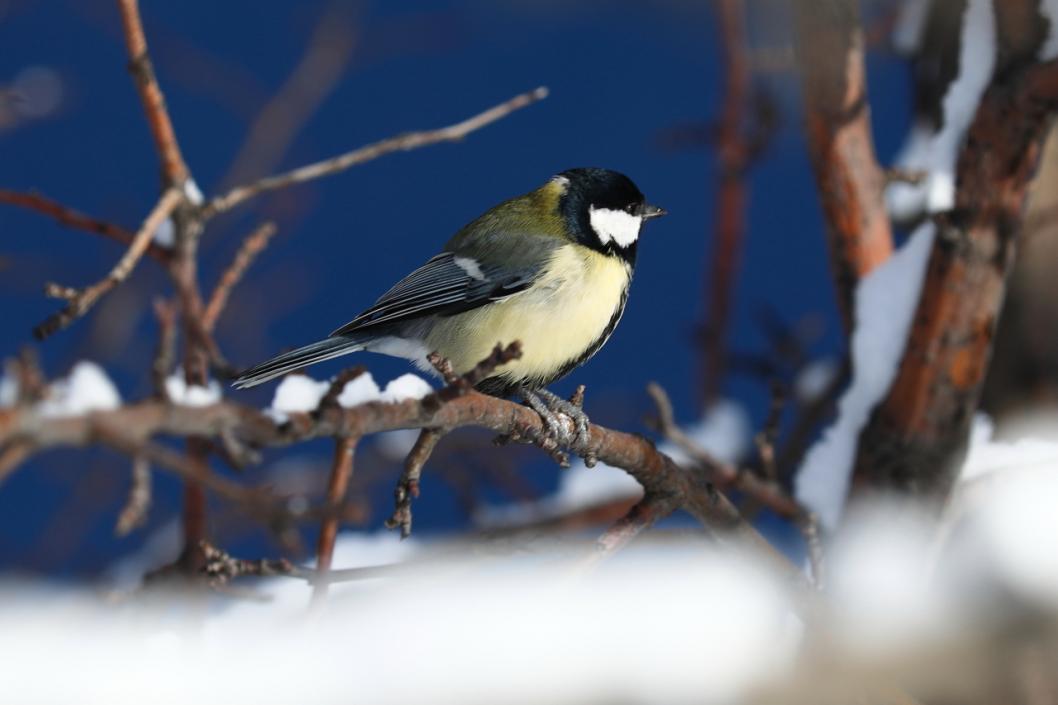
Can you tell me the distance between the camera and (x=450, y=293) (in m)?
2.12

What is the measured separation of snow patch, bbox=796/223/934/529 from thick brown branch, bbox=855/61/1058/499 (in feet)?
0.20

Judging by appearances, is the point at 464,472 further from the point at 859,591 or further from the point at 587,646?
the point at 859,591

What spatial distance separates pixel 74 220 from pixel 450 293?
72cm

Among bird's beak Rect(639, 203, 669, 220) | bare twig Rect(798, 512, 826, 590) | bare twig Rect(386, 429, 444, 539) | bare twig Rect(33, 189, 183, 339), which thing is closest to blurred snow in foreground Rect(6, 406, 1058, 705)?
bare twig Rect(798, 512, 826, 590)

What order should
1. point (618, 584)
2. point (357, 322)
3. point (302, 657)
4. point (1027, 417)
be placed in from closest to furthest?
point (302, 657)
point (357, 322)
point (618, 584)
point (1027, 417)

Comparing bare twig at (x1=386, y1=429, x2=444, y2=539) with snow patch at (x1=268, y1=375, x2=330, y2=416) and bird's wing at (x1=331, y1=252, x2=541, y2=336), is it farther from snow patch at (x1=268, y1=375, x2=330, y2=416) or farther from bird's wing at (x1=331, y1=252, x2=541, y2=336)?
bird's wing at (x1=331, y1=252, x2=541, y2=336)

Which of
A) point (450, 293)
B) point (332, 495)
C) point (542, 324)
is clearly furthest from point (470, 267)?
point (332, 495)

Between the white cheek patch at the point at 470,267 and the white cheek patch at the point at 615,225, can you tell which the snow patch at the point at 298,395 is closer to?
the white cheek patch at the point at 470,267

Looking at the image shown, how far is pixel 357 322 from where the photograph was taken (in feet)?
6.86

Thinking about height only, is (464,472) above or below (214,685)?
above

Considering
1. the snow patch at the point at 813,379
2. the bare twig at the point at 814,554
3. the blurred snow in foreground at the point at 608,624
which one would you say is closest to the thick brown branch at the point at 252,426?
the blurred snow in foreground at the point at 608,624

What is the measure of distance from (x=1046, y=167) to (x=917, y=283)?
2.70 feet

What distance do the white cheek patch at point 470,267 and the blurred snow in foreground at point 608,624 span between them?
566 millimetres

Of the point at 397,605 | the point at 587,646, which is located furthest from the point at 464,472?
the point at 587,646
